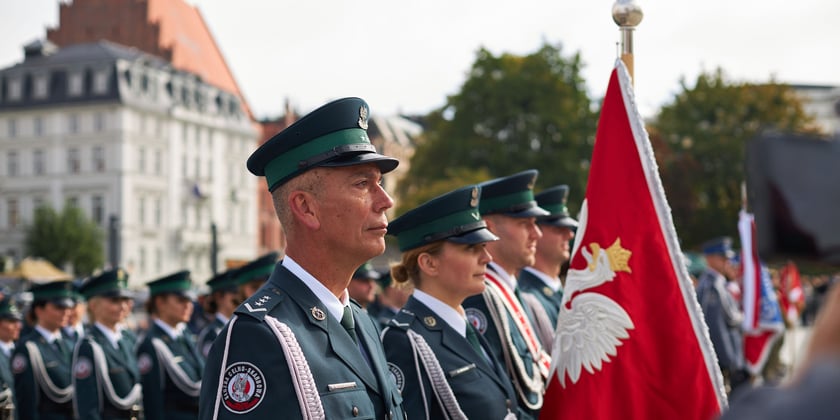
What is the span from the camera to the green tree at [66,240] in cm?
6700

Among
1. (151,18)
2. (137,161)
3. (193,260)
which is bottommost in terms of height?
(193,260)

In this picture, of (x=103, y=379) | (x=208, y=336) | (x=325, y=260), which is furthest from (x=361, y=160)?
(x=208, y=336)

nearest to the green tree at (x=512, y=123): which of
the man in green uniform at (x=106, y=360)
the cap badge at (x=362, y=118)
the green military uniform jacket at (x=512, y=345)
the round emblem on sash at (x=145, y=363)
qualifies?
the man in green uniform at (x=106, y=360)

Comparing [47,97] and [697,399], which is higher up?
[47,97]

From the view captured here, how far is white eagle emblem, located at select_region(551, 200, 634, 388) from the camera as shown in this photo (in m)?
4.51

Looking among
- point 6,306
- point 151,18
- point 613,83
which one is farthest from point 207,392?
point 151,18

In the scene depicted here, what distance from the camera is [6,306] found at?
38.3 ft

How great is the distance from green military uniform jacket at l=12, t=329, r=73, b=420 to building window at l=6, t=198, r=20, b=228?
70.2 meters

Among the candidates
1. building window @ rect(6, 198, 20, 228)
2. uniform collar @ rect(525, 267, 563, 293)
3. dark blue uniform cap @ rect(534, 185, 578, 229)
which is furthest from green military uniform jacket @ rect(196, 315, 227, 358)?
building window @ rect(6, 198, 20, 228)

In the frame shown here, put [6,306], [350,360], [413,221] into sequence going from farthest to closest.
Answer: [6,306] < [413,221] < [350,360]

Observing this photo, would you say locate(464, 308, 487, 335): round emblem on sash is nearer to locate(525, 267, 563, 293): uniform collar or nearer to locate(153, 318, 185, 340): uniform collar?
locate(525, 267, 563, 293): uniform collar

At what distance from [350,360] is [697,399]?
1.50 m

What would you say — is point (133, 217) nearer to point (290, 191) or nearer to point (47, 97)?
point (47, 97)

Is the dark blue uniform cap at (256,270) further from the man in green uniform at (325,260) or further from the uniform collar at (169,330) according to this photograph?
the man in green uniform at (325,260)
